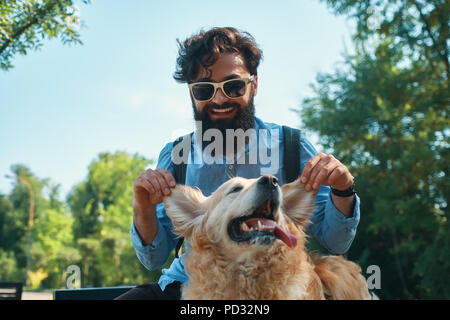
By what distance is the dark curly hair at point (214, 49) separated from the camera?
85.4 inches

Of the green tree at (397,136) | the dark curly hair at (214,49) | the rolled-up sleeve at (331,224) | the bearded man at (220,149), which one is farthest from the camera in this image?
the green tree at (397,136)

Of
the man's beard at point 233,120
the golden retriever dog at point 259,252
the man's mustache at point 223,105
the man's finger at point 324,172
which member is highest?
the man's mustache at point 223,105

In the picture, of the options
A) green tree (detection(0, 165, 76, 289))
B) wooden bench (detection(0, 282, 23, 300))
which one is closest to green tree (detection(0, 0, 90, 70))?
wooden bench (detection(0, 282, 23, 300))

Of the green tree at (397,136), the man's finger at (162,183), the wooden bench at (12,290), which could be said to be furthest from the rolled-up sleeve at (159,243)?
the green tree at (397,136)

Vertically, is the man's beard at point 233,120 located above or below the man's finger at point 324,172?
above

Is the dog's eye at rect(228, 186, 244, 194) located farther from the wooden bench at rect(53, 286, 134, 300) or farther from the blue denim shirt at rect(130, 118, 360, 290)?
the wooden bench at rect(53, 286, 134, 300)

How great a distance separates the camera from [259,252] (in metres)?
1.65

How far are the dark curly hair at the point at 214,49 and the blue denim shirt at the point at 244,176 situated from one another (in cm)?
42

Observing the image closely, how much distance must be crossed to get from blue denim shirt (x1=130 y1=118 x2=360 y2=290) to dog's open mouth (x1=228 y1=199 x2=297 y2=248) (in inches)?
16.1

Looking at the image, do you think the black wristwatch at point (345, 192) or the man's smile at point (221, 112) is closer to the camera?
the black wristwatch at point (345, 192)

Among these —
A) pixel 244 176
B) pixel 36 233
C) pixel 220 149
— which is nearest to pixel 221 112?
pixel 220 149

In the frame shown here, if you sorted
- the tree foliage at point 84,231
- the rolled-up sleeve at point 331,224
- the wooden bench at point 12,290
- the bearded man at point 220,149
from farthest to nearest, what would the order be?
the tree foliage at point 84,231 < the wooden bench at point 12,290 < the bearded man at point 220,149 < the rolled-up sleeve at point 331,224

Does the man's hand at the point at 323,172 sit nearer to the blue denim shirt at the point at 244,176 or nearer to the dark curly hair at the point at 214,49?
the blue denim shirt at the point at 244,176

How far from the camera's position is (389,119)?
1462 cm
